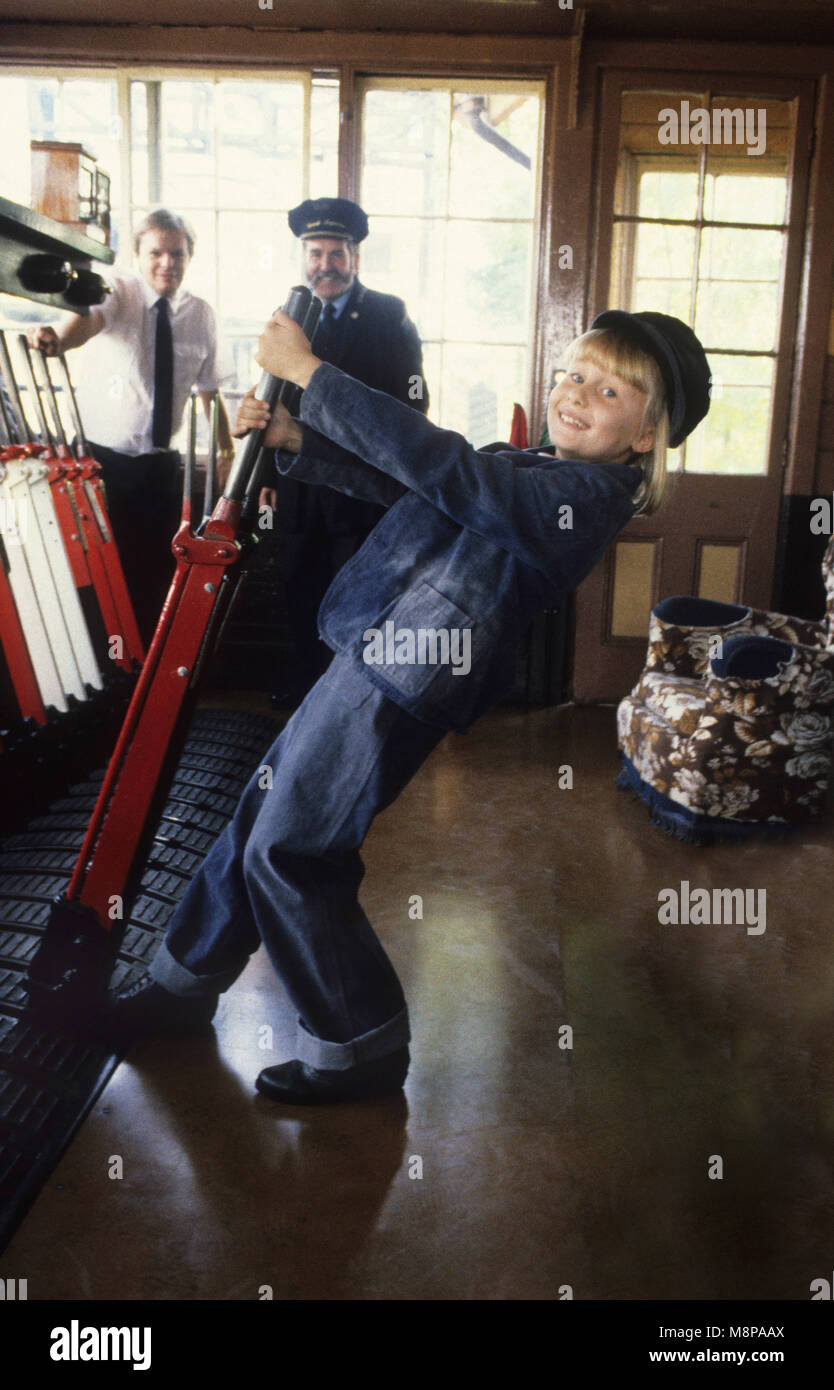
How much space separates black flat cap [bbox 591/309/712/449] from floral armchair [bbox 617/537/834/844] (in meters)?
1.46

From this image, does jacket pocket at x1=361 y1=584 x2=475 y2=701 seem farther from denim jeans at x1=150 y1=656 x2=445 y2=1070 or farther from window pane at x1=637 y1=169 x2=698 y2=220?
window pane at x1=637 y1=169 x2=698 y2=220

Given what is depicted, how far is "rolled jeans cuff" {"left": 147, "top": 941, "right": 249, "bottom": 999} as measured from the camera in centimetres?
180

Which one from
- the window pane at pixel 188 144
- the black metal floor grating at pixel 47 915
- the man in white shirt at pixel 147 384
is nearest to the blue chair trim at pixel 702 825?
the black metal floor grating at pixel 47 915

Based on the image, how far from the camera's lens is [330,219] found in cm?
361

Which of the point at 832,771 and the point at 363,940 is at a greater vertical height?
the point at 363,940

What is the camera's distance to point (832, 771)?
3.25 m

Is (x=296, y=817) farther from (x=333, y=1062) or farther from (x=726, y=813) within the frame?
(x=726, y=813)

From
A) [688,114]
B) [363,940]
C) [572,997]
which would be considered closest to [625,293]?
[688,114]

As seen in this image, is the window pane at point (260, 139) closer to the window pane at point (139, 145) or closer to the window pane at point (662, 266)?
the window pane at point (139, 145)

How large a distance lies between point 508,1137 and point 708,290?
388 centimetres

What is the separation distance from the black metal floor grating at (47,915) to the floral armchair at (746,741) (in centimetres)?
124

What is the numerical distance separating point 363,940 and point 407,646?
0.47 meters

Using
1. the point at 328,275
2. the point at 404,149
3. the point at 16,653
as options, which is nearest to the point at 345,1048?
the point at 16,653

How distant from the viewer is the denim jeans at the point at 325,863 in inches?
61.5
